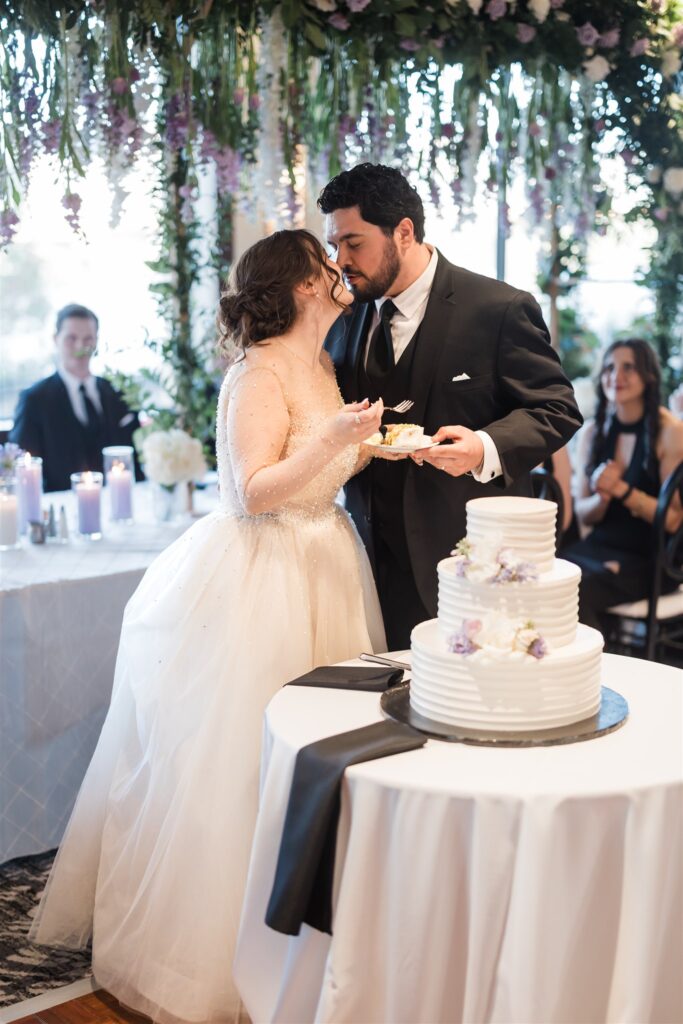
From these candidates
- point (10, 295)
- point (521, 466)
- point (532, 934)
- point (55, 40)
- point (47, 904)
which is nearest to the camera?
point (532, 934)

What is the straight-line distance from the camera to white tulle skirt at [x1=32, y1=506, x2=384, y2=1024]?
2.63m

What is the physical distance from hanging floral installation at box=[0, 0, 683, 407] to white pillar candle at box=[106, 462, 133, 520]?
385 mm

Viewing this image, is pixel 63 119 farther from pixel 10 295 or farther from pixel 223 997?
pixel 223 997

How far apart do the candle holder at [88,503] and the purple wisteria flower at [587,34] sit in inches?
105

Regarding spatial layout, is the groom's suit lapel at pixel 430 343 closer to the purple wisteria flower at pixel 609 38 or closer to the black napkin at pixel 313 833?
the black napkin at pixel 313 833

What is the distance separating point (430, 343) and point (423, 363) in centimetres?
6

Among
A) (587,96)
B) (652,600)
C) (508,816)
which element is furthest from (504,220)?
(508,816)

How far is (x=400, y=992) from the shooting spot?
6.63ft

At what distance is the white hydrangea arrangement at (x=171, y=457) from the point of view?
4008 millimetres

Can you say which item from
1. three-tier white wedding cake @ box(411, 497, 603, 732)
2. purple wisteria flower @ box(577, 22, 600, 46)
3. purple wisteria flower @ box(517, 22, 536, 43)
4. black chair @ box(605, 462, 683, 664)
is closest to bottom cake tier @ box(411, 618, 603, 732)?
three-tier white wedding cake @ box(411, 497, 603, 732)

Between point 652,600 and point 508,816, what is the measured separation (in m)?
2.83

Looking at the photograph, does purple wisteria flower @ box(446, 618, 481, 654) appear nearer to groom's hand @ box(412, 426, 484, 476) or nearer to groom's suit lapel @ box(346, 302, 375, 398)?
groom's hand @ box(412, 426, 484, 476)

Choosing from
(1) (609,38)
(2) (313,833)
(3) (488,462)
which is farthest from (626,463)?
(2) (313,833)

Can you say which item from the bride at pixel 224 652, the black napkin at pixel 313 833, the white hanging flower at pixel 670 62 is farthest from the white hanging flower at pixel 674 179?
the black napkin at pixel 313 833
